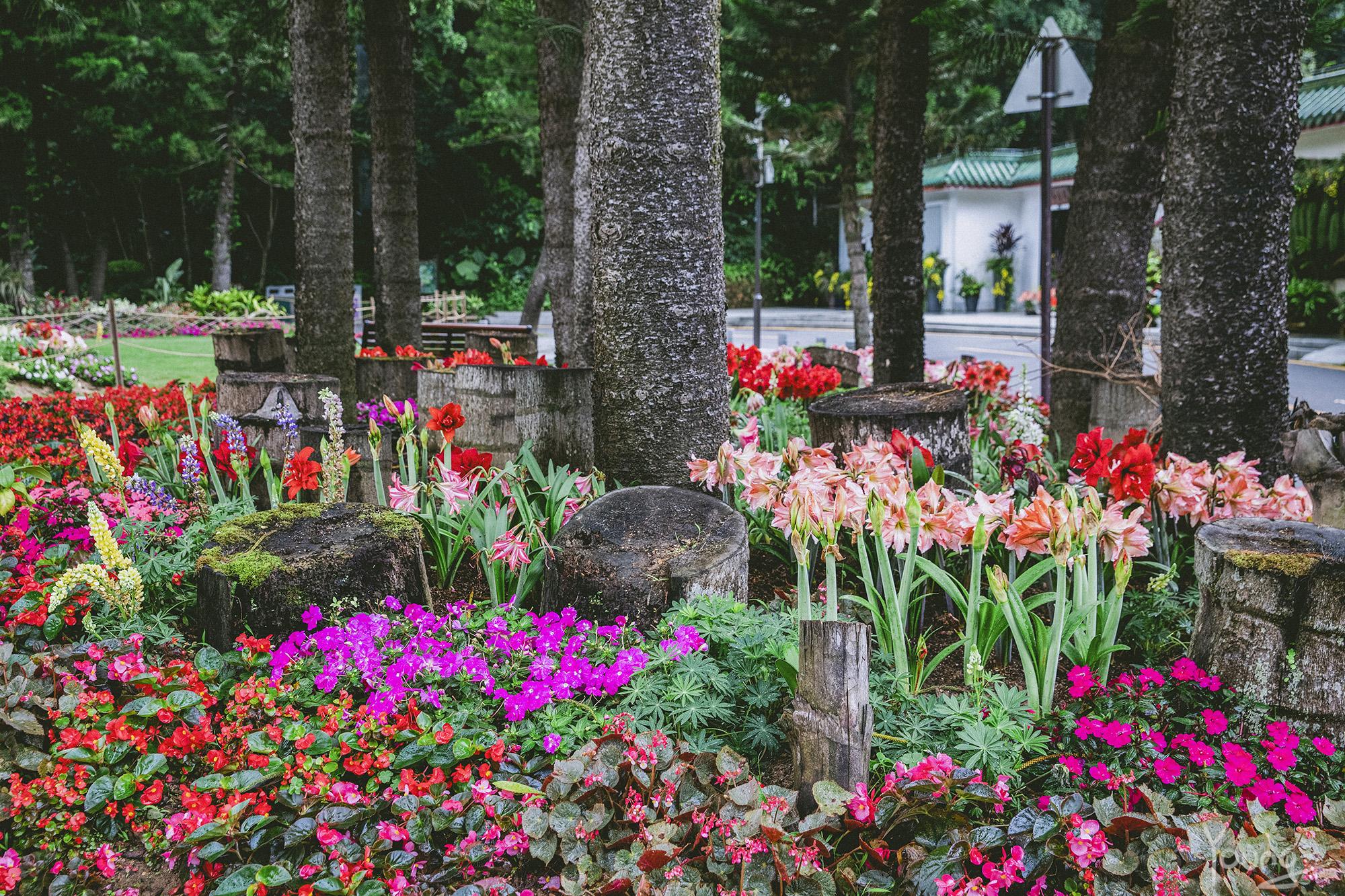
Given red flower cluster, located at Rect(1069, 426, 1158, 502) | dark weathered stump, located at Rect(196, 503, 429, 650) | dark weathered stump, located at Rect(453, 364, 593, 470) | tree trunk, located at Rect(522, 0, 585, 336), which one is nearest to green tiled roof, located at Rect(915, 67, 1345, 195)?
tree trunk, located at Rect(522, 0, 585, 336)

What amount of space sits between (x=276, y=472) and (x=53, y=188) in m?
24.0

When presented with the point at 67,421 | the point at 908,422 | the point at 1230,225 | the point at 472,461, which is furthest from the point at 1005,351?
the point at 472,461

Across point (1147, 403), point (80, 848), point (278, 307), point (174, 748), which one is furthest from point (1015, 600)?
point (278, 307)

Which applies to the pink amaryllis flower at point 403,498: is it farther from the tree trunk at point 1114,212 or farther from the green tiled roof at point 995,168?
the green tiled roof at point 995,168

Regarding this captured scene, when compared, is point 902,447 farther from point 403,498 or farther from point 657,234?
point 403,498

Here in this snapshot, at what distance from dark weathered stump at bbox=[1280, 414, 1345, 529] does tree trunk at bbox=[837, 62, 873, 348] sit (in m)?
8.13

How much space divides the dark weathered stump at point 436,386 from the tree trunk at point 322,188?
1.55 meters

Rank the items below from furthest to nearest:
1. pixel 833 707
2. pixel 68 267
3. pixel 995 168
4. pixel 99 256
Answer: pixel 995 168 < pixel 68 267 < pixel 99 256 < pixel 833 707

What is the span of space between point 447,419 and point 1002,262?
85.9 ft

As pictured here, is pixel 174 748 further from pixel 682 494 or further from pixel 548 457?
pixel 548 457

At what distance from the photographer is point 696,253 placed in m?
3.55

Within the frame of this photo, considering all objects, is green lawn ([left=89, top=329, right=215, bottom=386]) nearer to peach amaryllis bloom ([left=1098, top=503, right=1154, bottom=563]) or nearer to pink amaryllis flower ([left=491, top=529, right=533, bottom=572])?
pink amaryllis flower ([left=491, top=529, right=533, bottom=572])

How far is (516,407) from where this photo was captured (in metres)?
4.19

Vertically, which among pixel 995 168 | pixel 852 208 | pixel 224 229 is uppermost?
pixel 995 168
